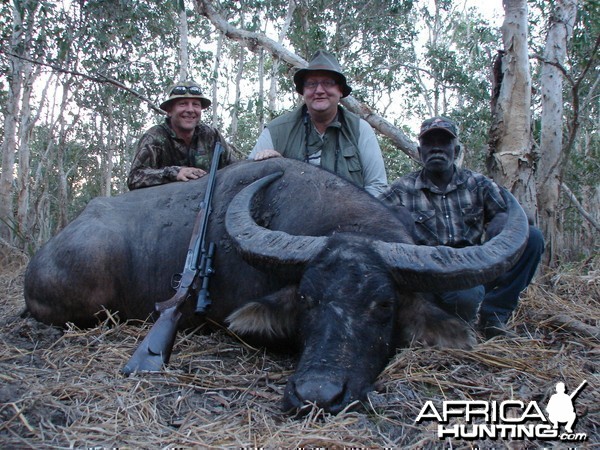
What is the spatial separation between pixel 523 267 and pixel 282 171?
211cm

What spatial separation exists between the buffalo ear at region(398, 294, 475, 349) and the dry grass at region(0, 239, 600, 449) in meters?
0.11

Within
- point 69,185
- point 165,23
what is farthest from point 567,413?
point 69,185

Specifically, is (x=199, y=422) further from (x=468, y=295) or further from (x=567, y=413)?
(x=468, y=295)

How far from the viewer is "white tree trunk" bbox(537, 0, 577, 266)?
245 inches

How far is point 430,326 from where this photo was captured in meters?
3.28

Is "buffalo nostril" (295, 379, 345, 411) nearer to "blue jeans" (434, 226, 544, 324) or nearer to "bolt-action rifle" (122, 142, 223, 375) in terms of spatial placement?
"bolt-action rifle" (122, 142, 223, 375)

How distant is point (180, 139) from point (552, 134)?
4.77m

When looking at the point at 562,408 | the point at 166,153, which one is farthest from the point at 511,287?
the point at 166,153

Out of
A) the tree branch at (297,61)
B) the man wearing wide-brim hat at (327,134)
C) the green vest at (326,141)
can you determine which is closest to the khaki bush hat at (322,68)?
the man wearing wide-brim hat at (327,134)

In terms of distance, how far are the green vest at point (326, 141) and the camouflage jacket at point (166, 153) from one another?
0.93m

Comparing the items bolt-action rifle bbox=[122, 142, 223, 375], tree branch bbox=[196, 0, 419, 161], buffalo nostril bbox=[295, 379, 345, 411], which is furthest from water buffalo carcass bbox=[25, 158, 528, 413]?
tree branch bbox=[196, 0, 419, 161]

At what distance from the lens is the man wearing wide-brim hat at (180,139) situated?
20.0 feet

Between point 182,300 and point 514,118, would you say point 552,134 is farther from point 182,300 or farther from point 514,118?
point 182,300

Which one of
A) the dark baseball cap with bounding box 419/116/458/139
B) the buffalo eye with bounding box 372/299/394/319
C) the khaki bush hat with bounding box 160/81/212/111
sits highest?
the khaki bush hat with bounding box 160/81/212/111
